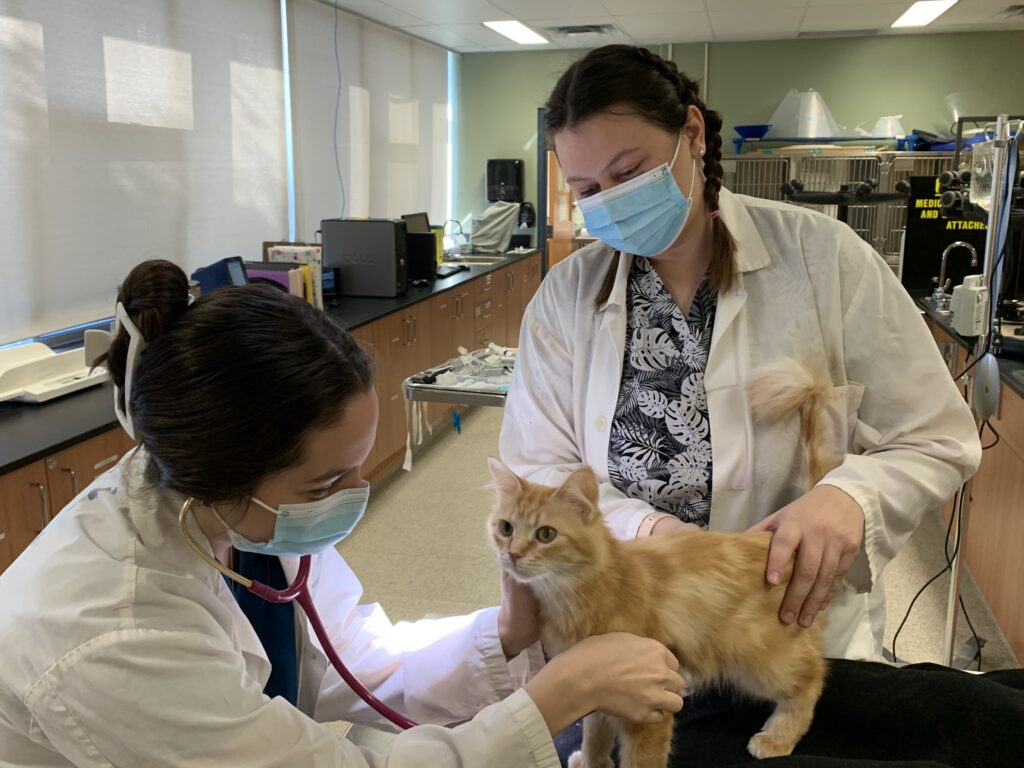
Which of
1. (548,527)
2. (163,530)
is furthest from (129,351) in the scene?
(548,527)

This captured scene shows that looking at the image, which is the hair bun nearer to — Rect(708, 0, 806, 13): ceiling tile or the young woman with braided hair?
the young woman with braided hair

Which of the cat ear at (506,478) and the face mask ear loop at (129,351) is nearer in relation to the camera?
the face mask ear loop at (129,351)

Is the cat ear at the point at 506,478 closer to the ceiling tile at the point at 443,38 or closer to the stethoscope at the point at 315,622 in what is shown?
the stethoscope at the point at 315,622

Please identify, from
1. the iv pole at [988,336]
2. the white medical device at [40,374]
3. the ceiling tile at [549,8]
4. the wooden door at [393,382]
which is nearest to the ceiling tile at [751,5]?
the ceiling tile at [549,8]

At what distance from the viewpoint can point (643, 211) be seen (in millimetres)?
1441

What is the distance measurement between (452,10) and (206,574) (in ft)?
18.9

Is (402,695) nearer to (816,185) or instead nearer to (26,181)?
(26,181)

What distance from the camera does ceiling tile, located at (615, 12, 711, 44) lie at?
254 inches

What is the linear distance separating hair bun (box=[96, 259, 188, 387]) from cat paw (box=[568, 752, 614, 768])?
2.84 feet

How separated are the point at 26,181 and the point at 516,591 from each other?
120 inches

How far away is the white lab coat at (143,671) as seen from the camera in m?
0.87

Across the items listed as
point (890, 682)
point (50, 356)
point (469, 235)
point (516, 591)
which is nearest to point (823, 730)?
point (890, 682)

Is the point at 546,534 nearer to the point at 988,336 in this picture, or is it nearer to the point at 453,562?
the point at 988,336

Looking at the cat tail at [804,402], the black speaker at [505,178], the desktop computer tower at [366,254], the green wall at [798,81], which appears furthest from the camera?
the black speaker at [505,178]
